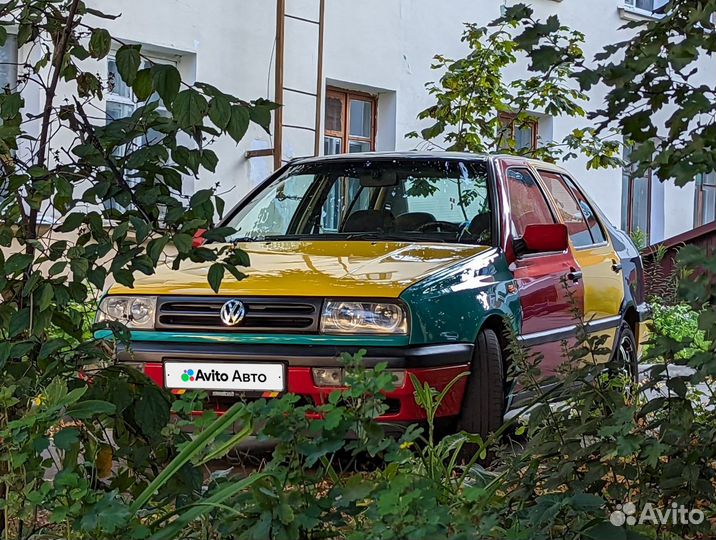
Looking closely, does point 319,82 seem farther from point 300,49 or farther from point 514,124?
point 514,124

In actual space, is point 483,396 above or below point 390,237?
below

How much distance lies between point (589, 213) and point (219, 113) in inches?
220

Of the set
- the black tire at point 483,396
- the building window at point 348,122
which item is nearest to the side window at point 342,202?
the black tire at point 483,396

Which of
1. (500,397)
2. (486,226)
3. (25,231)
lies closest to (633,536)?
(25,231)

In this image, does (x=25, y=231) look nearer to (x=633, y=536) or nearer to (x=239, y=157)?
(x=633, y=536)

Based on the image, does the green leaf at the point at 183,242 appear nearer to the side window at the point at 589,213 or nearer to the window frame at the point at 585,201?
the window frame at the point at 585,201

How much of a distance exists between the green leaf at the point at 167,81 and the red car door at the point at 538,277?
11.2ft

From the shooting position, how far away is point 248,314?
5492mm

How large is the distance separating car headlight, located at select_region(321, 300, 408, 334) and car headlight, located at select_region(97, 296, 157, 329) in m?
0.87

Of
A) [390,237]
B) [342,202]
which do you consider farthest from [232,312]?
[342,202]

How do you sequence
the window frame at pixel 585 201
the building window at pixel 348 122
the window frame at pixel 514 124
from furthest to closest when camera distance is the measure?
the building window at pixel 348 122 < the window frame at pixel 514 124 < the window frame at pixel 585 201

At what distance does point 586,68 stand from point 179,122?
976 mm

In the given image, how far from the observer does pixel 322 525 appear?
2.73 m

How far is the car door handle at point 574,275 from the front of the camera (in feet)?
23.0
